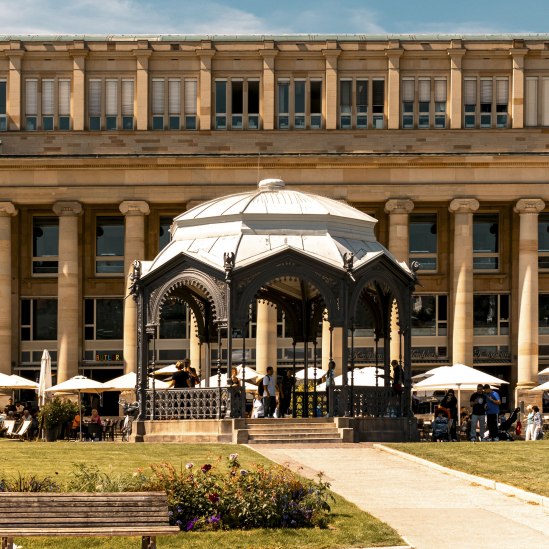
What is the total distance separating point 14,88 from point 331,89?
1744cm

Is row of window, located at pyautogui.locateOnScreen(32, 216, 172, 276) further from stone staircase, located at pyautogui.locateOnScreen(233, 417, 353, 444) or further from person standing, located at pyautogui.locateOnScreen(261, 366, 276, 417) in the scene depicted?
stone staircase, located at pyautogui.locateOnScreen(233, 417, 353, 444)

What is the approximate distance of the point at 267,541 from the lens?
79.7 feet

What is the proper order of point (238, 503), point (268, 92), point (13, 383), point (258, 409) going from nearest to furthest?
point (238, 503), point (258, 409), point (13, 383), point (268, 92)

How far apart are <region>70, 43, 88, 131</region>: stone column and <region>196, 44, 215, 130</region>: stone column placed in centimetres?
635

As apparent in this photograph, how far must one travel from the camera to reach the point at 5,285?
291 ft

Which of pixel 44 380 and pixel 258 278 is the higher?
pixel 258 278

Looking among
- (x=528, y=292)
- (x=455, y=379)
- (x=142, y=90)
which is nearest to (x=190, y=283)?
(x=455, y=379)

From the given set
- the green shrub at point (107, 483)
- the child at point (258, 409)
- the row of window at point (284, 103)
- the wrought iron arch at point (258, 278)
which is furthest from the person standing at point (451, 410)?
the row of window at point (284, 103)

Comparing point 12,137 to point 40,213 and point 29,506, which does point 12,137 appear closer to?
point 40,213

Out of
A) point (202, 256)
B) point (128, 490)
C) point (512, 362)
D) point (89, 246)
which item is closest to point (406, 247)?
point (512, 362)

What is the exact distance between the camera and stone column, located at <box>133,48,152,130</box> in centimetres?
9212

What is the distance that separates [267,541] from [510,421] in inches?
1262

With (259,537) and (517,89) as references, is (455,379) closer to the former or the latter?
(517,89)

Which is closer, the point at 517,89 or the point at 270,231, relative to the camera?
the point at 270,231
